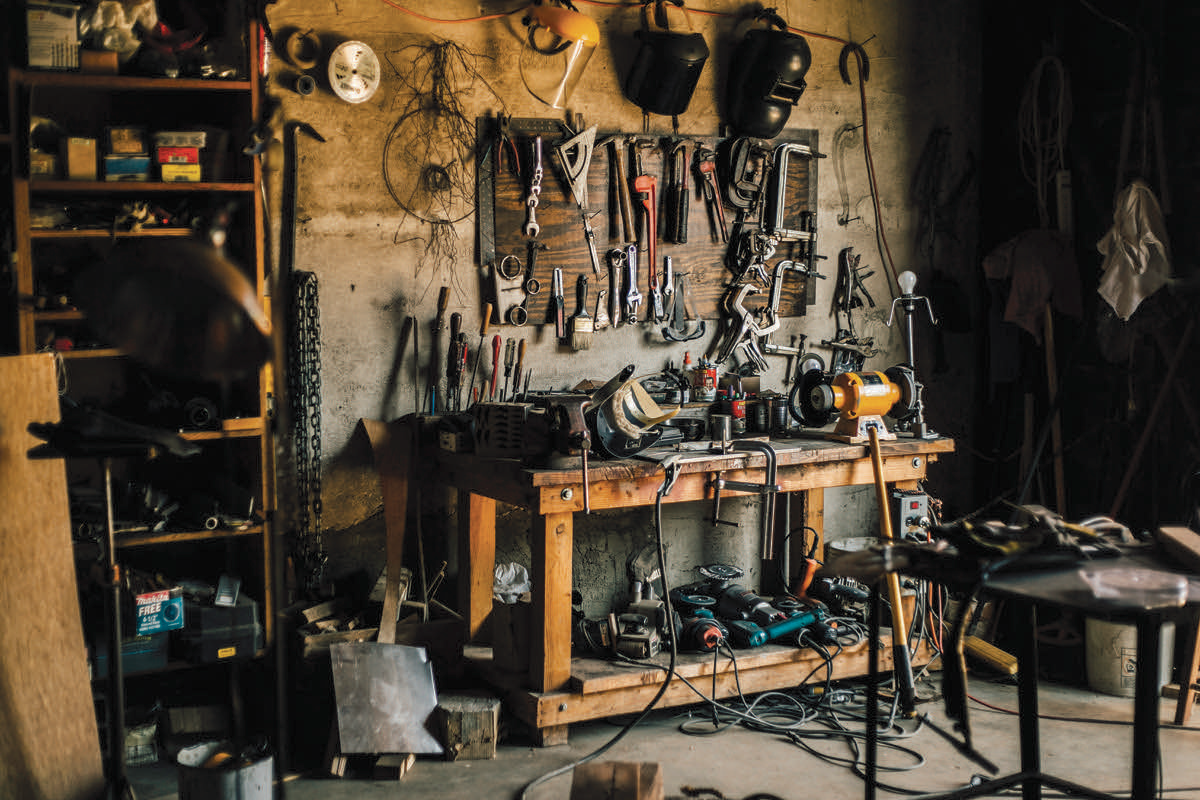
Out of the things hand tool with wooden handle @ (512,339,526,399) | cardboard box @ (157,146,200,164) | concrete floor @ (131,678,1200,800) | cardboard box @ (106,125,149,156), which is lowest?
concrete floor @ (131,678,1200,800)

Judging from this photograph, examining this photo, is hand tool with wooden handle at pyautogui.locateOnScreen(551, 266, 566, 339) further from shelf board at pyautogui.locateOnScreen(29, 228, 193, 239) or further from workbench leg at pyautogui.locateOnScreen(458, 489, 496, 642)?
shelf board at pyautogui.locateOnScreen(29, 228, 193, 239)

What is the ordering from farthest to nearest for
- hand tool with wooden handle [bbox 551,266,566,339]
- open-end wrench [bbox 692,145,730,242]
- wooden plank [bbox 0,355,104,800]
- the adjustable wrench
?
1. open-end wrench [bbox 692,145,730,242]
2. the adjustable wrench
3. hand tool with wooden handle [bbox 551,266,566,339]
4. wooden plank [bbox 0,355,104,800]

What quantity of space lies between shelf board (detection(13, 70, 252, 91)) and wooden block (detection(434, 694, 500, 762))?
219 centimetres

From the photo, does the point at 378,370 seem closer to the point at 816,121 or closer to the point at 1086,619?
the point at 816,121

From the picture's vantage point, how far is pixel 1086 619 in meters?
4.38

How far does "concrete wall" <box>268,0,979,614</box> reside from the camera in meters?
3.92

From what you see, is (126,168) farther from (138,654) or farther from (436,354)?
(138,654)

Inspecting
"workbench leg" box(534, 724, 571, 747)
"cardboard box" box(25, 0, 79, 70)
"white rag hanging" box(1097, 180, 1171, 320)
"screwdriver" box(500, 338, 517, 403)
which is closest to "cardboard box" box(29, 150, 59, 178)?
"cardboard box" box(25, 0, 79, 70)

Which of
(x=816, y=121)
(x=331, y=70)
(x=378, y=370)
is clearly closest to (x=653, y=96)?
(x=816, y=121)

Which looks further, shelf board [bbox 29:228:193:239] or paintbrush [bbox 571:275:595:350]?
paintbrush [bbox 571:275:595:350]

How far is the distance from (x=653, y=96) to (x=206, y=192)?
181 centimetres

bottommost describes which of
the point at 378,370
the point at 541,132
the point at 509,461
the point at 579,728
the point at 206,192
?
the point at 579,728

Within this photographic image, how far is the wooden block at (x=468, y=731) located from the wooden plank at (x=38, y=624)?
1035mm

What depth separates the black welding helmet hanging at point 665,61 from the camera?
4.22 m
